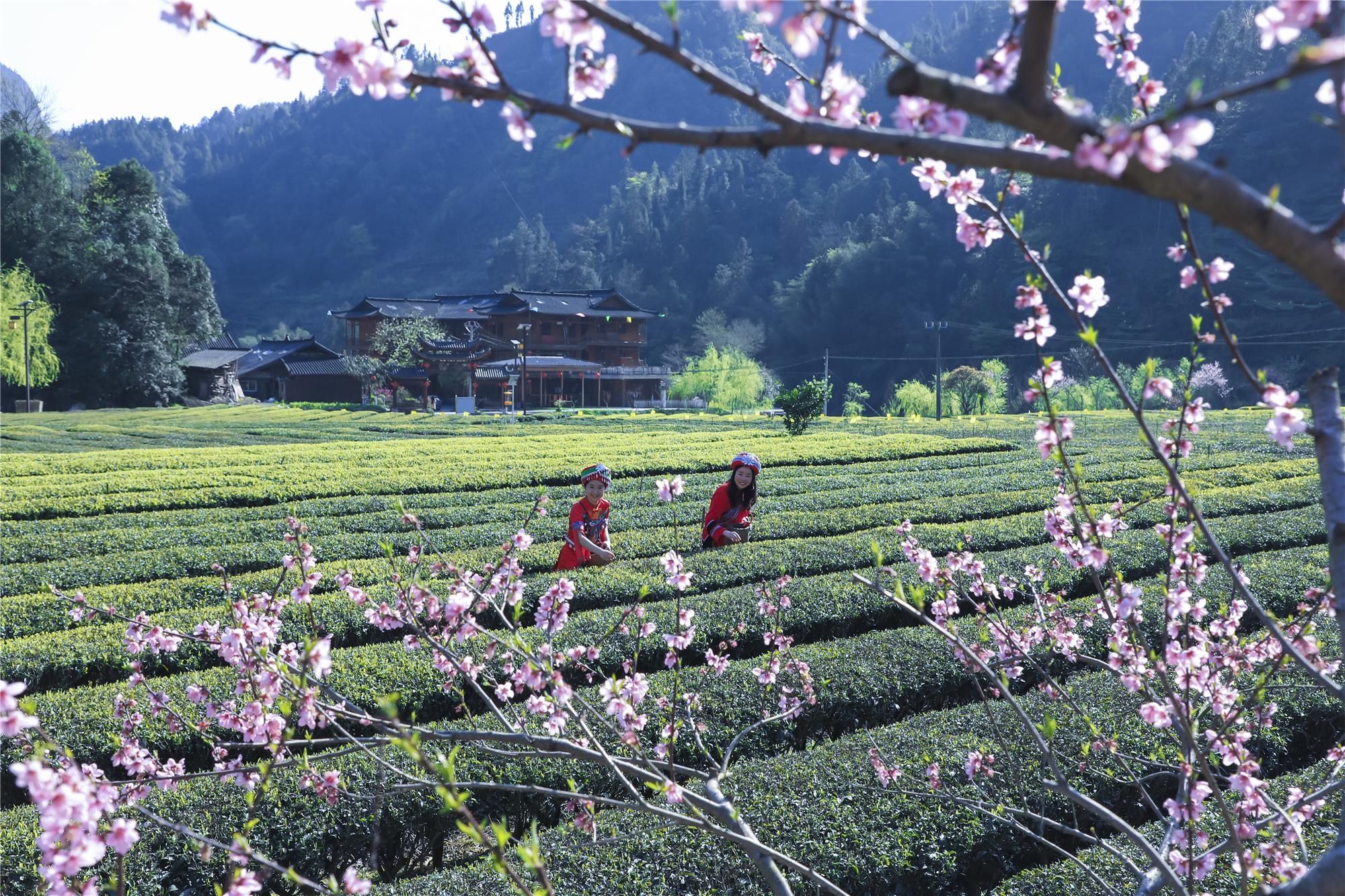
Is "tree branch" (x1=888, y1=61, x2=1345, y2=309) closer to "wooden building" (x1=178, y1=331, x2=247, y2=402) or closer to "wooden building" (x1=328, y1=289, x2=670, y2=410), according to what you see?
"wooden building" (x1=328, y1=289, x2=670, y2=410)

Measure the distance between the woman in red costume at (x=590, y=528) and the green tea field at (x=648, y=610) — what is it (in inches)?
10.0

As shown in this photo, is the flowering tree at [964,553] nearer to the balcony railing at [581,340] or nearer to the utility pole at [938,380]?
the utility pole at [938,380]

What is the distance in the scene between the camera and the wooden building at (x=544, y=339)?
5522 centimetres

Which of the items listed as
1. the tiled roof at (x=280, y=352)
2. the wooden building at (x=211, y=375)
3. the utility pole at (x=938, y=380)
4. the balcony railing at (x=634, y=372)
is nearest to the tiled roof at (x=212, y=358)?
the wooden building at (x=211, y=375)

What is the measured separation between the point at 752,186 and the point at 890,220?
1902 centimetres

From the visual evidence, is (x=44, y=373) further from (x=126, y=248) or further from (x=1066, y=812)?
(x=1066, y=812)

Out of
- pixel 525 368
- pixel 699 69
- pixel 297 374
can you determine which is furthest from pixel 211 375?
pixel 699 69

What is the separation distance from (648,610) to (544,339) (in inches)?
2137

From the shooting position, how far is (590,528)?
329 inches

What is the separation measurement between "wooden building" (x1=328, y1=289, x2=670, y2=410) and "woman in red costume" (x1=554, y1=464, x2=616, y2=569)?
45.2 meters

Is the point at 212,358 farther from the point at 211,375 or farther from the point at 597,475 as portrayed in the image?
the point at 597,475

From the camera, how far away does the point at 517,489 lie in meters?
15.0

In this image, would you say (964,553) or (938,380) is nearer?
(964,553)

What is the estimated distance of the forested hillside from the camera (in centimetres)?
5919
